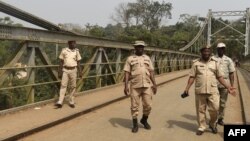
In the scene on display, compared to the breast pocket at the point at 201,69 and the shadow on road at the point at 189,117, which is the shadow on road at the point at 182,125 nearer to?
the shadow on road at the point at 189,117

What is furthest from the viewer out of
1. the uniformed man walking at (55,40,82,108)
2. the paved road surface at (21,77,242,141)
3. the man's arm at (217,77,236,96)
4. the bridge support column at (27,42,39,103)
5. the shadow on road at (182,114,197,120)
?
the uniformed man walking at (55,40,82,108)

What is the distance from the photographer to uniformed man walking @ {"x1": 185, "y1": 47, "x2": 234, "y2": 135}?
24.1 feet

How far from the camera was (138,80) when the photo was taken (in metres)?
7.72

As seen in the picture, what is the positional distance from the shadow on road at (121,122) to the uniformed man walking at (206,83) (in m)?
1.45

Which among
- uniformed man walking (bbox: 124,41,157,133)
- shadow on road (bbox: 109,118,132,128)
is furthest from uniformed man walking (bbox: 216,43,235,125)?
shadow on road (bbox: 109,118,132,128)

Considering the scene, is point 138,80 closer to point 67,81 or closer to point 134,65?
point 134,65

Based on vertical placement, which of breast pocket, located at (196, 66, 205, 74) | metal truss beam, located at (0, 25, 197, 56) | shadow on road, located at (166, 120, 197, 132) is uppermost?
metal truss beam, located at (0, 25, 197, 56)

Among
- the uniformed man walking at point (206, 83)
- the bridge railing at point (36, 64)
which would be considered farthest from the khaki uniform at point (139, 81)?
the bridge railing at point (36, 64)

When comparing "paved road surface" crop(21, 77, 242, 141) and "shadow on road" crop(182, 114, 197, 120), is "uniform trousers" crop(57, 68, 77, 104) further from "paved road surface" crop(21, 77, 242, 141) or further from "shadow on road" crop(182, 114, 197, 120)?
"shadow on road" crop(182, 114, 197, 120)

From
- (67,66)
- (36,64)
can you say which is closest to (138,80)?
(67,66)

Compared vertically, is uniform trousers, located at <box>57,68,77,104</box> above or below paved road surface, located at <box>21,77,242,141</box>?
above

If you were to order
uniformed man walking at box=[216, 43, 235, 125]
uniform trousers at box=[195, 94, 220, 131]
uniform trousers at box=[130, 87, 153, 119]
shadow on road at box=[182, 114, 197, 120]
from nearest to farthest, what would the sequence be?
uniform trousers at box=[195, 94, 220, 131] → uniform trousers at box=[130, 87, 153, 119] → uniformed man walking at box=[216, 43, 235, 125] → shadow on road at box=[182, 114, 197, 120]

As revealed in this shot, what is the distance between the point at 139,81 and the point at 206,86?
114 centimetres

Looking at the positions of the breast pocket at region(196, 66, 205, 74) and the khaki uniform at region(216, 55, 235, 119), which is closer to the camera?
the breast pocket at region(196, 66, 205, 74)
